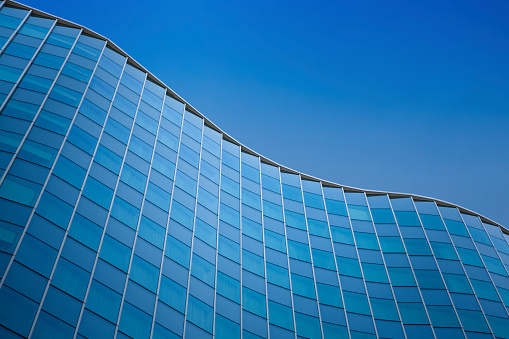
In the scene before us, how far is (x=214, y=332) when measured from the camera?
1151 inches

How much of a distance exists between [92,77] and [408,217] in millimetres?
25970

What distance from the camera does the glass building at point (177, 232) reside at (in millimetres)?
24895

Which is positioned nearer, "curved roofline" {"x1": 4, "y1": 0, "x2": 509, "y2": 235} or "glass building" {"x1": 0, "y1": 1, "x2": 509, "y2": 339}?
"glass building" {"x1": 0, "y1": 1, "x2": 509, "y2": 339}

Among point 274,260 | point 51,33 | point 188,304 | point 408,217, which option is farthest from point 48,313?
point 408,217

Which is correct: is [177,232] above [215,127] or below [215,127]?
below

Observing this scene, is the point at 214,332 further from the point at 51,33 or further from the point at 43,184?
the point at 51,33

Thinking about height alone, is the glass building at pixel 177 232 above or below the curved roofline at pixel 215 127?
below

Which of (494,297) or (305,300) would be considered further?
(494,297)

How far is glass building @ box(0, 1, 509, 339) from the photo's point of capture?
81.7 ft

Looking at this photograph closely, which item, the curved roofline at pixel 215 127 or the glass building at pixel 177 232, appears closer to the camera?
the glass building at pixel 177 232

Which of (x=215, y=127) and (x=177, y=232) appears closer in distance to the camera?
(x=177, y=232)

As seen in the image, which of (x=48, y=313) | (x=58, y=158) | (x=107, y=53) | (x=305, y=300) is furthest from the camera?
(x=107, y=53)

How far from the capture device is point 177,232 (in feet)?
106

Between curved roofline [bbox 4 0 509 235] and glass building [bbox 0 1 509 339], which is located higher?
curved roofline [bbox 4 0 509 235]
